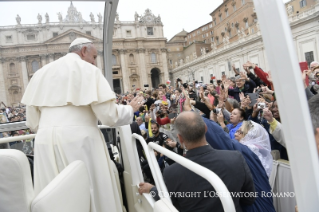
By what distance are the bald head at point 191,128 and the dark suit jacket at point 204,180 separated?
0.07 m

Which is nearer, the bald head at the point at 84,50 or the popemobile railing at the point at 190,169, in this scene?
the popemobile railing at the point at 190,169

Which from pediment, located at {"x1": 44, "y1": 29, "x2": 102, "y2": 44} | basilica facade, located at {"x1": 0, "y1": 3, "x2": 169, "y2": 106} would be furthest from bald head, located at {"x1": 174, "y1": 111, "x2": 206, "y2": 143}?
pediment, located at {"x1": 44, "y1": 29, "x2": 102, "y2": 44}

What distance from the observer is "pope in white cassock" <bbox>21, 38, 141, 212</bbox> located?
6.38ft

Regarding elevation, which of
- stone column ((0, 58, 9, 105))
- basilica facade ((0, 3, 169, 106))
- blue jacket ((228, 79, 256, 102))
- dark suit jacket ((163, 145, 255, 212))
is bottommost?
dark suit jacket ((163, 145, 255, 212))

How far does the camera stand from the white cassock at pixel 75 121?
1.94 meters

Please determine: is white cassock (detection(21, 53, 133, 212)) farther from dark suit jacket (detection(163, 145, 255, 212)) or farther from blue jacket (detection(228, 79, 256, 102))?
blue jacket (detection(228, 79, 256, 102))

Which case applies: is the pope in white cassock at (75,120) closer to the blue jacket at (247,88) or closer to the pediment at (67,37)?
the pediment at (67,37)

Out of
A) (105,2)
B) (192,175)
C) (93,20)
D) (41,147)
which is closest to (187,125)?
(192,175)

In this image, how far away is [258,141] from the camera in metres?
2.44

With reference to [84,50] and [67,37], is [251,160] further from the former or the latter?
[67,37]

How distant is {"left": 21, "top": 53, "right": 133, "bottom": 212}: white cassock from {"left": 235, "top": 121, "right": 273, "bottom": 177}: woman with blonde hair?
1251 millimetres

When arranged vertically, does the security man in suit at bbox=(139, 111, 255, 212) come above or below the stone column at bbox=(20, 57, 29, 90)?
below

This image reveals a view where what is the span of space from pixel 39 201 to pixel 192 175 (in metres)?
0.78

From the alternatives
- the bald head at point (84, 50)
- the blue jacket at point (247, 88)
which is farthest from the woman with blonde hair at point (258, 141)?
the blue jacket at point (247, 88)
